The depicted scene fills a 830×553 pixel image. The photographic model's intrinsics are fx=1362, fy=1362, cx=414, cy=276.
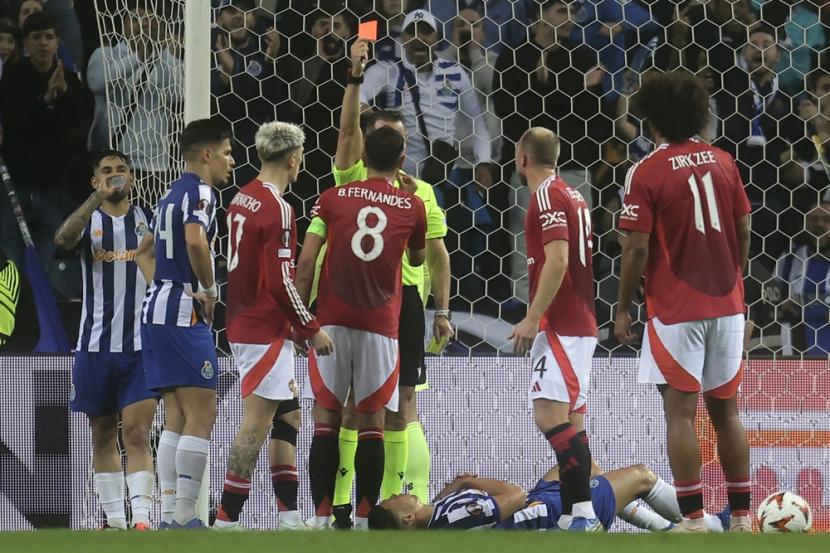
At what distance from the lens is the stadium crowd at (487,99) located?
22.5 feet

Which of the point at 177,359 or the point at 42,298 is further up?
the point at 42,298

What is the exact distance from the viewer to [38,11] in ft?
23.8

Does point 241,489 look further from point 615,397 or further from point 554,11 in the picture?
point 554,11

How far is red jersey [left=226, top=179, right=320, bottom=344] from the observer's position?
4.70 m

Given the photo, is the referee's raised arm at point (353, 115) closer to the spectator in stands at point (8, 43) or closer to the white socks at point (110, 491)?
the white socks at point (110, 491)

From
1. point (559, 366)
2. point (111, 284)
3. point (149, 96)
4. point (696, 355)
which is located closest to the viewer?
point (696, 355)

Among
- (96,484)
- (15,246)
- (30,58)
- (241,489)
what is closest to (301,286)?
(241,489)

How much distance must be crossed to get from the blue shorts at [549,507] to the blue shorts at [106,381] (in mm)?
1580

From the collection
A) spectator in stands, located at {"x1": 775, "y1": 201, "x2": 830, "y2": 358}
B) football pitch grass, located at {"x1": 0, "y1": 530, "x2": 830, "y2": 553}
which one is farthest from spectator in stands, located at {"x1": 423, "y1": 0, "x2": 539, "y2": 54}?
football pitch grass, located at {"x1": 0, "y1": 530, "x2": 830, "y2": 553}

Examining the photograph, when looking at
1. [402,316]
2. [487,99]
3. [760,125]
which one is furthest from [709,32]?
[402,316]

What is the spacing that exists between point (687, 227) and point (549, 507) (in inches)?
52.7

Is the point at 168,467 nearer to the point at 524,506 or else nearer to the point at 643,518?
the point at 524,506

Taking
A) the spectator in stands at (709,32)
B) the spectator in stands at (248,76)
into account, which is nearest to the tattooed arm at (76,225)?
the spectator in stands at (248,76)

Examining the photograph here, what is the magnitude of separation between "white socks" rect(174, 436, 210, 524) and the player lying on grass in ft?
2.13
